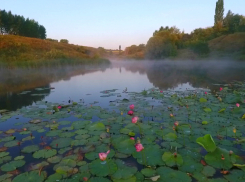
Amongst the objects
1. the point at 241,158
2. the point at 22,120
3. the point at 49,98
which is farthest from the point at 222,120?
the point at 49,98

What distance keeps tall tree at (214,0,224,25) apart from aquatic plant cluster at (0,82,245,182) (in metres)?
68.4

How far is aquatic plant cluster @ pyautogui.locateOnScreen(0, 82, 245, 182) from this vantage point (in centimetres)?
228

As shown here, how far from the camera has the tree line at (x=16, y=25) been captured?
44562 mm

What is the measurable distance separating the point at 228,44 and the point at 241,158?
51.1 meters

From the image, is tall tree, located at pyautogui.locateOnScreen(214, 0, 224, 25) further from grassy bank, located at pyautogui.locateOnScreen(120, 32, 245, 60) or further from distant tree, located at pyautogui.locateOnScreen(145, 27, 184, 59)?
distant tree, located at pyautogui.locateOnScreen(145, 27, 184, 59)

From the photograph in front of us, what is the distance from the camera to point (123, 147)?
2.98 m

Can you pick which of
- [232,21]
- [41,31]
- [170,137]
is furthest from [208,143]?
[232,21]

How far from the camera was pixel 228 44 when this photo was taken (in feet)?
147

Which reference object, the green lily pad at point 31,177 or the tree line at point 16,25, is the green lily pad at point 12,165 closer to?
the green lily pad at point 31,177

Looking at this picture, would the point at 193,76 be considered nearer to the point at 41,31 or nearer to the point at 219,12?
the point at 41,31

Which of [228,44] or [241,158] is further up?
[228,44]

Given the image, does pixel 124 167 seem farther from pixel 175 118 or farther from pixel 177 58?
pixel 177 58

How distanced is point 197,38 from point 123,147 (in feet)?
204

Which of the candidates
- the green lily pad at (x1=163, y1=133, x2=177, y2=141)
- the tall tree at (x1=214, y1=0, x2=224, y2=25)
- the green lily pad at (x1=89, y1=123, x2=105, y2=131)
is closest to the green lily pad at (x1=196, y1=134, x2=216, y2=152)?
the green lily pad at (x1=163, y1=133, x2=177, y2=141)
